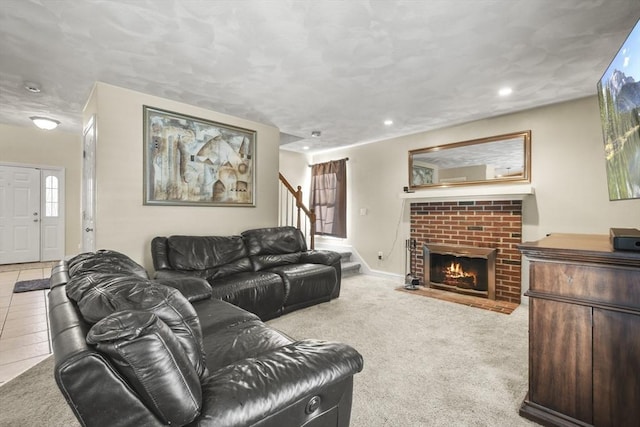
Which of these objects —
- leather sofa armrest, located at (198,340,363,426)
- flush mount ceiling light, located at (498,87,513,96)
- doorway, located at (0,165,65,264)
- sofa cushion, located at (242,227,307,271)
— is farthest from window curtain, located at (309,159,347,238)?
doorway, located at (0,165,65,264)

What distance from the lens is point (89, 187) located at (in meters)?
3.32

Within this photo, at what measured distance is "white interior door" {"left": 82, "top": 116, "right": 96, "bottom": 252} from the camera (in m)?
3.07

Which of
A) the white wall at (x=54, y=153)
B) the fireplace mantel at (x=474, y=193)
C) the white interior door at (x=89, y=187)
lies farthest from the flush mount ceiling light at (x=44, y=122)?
the fireplace mantel at (x=474, y=193)

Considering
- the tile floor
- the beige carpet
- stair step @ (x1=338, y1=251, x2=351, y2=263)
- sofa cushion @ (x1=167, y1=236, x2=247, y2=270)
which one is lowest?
the beige carpet

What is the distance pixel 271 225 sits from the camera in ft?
14.7

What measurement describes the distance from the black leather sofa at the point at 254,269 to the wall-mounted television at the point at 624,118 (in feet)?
8.81

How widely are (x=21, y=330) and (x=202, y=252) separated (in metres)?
1.72

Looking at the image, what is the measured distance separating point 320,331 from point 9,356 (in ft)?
8.17

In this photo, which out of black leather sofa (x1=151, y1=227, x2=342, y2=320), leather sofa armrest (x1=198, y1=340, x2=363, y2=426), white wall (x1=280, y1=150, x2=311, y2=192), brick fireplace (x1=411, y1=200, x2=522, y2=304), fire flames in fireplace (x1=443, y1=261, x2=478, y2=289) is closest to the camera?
leather sofa armrest (x1=198, y1=340, x2=363, y2=426)

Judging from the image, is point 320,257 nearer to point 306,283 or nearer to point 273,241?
point 306,283

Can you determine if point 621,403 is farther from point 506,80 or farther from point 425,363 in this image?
point 506,80

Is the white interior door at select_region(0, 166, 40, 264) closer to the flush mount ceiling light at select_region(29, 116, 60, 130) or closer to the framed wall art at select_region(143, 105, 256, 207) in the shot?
the flush mount ceiling light at select_region(29, 116, 60, 130)

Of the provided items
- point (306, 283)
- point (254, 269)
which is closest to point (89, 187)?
point (254, 269)

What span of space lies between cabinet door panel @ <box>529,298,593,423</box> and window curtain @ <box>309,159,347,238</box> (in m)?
4.26
